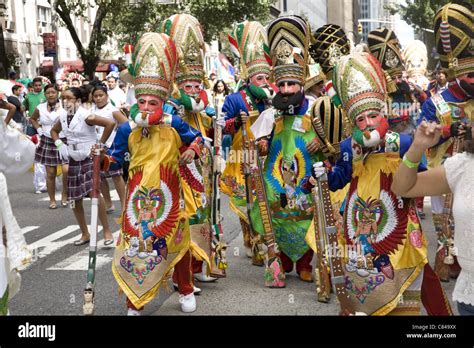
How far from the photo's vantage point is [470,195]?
3.63 m

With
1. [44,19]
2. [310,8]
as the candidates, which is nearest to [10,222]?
[44,19]

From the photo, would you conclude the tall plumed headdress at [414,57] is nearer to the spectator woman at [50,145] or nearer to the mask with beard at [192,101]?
→ the spectator woman at [50,145]

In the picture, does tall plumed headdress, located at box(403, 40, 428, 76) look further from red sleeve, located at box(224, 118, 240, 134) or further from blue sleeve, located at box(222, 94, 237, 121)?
red sleeve, located at box(224, 118, 240, 134)

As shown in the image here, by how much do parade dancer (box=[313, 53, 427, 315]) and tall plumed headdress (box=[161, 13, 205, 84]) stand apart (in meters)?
2.08

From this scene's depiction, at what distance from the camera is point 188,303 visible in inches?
249

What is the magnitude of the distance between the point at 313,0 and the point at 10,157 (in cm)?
9568

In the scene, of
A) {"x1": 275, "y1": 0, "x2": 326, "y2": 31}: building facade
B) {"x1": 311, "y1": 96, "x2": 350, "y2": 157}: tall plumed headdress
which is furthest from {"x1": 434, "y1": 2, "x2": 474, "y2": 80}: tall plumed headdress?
{"x1": 275, "y1": 0, "x2": 326, "y2": 31}: building facade

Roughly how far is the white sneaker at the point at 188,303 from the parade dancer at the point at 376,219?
5.26 ft

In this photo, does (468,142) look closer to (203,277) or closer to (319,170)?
(319,170)

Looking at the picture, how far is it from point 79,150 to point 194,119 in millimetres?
2742

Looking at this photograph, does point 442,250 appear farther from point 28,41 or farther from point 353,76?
point 28,41

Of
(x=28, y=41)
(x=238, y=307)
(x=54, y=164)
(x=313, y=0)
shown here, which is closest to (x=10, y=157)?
(x=238, y=307)

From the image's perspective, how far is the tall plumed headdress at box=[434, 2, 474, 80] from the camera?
20.7 ft

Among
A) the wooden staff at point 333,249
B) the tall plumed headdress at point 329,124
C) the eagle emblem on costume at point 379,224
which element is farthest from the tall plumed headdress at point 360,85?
the tall plumed headdress at point 329,124
